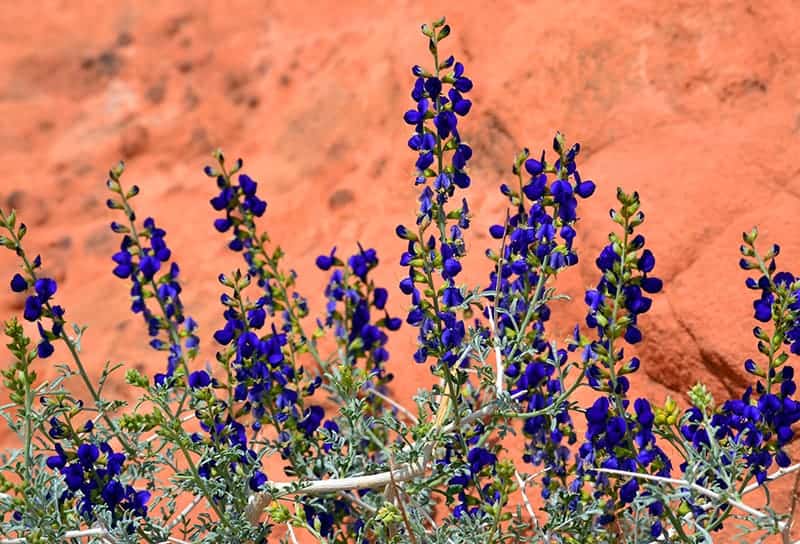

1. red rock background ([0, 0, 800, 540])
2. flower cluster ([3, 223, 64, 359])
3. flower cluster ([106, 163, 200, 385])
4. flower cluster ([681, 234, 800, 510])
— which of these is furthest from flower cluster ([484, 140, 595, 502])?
flower cluster ([3, 223, 64, 359])

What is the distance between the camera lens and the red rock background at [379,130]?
4047 mm

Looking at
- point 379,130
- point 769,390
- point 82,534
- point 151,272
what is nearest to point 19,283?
point 151,272

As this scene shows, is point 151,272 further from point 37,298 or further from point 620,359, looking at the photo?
point 620,359

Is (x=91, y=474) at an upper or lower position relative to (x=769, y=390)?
upper

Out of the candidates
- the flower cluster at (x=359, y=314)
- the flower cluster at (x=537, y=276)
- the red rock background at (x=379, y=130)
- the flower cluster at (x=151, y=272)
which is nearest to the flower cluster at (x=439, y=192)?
the flower cluster at (x=537, y=276)

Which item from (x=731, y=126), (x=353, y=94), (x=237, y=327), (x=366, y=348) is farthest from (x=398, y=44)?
(x=237, y=327)

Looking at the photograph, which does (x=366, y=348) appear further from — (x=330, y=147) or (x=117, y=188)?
(x=330, y=147)

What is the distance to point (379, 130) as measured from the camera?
5.43m

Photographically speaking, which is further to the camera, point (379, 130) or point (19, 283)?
point (379, 130)

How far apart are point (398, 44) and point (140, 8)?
220cm

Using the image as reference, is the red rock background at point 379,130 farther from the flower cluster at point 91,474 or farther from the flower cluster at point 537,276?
the flower cluster at point 91,474

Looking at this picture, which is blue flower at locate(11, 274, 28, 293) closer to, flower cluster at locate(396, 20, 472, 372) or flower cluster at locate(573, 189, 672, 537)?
flower cluster at locate(396, 20, 472, 372)

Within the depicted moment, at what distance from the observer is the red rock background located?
405 cm

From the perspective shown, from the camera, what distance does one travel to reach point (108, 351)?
16.4 ft
